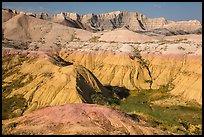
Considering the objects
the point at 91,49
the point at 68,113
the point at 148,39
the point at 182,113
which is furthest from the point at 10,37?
the point at 68,113

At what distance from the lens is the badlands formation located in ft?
107

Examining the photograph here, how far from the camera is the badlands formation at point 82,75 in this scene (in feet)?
107

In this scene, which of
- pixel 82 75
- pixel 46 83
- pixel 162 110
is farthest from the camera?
pixel 82 75

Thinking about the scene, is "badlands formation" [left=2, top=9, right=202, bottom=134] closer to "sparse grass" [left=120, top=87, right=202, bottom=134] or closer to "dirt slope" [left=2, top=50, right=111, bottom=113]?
"dirt slope" [left=2, top=50, right=111, bottom=113]

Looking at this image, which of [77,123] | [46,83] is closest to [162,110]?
[46,83]

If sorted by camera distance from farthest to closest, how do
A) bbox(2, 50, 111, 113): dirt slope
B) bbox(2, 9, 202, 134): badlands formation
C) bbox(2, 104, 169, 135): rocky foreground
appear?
1. bbox(2, 50, 111, 113): dirt slope
2. bbox(2, 9, 202, 134): badlands formation
3. bbox(2, 104, 169, 135): rocky foreground

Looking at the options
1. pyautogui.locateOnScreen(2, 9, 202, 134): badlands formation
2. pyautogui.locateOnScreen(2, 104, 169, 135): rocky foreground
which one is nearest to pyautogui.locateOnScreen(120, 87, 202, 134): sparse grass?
pyautogui.locateOnScreen(2, 9, 202, 134): badlands formation

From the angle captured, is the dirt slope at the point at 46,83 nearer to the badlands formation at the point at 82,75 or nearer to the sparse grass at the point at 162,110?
the badlands formation at the point at 82,75

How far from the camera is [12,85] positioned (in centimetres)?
5494

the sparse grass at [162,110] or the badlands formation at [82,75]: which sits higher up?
the badlands formation at [82,75]

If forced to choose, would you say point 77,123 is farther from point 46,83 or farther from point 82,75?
point 82,75

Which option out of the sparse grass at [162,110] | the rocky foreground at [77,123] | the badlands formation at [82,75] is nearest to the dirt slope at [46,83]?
the badlands formation at [82,75]

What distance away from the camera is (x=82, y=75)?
57031 mm

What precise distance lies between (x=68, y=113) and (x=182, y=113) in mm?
24734
